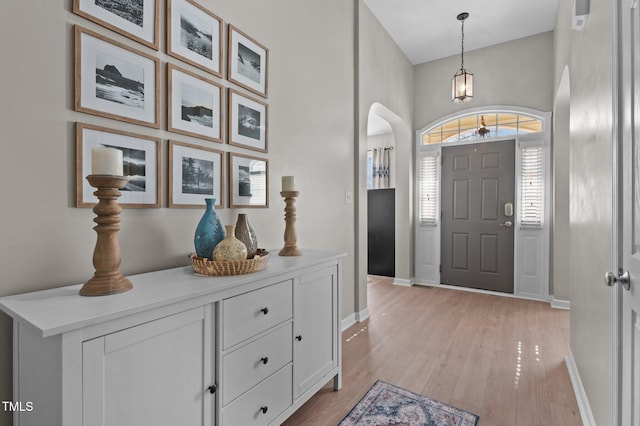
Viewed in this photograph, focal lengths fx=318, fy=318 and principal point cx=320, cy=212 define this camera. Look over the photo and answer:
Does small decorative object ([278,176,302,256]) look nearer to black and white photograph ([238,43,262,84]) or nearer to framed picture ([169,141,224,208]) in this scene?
framed picture ([169,141,224,208])

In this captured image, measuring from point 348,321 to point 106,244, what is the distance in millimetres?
2361

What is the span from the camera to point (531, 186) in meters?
3.92

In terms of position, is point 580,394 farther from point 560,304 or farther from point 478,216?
point 478,216

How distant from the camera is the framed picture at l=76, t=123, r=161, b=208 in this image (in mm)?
1234

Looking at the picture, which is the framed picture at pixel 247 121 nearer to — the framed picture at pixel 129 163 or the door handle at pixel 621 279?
the framed picture at pixel 129 163

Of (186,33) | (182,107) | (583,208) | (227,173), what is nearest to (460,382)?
(583,208)

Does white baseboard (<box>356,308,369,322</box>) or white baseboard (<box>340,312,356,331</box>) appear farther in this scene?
white baseboard (<box>356,308,369,322</box>)

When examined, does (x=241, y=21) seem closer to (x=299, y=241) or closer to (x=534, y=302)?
(x=299, y=241)

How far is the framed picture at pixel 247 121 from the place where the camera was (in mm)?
1878

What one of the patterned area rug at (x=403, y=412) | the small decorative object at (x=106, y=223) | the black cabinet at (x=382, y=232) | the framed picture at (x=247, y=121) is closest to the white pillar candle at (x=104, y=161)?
the small decorative object at (x=106, y=223)

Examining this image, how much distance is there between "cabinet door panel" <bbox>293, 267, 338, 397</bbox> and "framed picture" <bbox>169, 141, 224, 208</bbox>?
0.69 meters

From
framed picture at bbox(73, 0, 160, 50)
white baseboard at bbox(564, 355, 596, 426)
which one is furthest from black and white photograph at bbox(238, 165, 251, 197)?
white baseboard at bbox(564, 355, 596, 426)

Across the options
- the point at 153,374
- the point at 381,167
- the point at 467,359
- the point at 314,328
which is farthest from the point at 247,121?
the point at 381,167

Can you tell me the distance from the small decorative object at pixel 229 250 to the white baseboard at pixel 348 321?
180 cm
